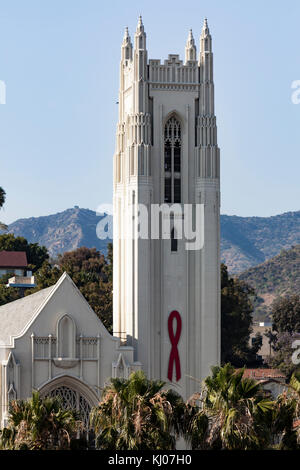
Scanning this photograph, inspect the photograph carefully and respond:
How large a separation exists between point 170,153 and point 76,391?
16.1m

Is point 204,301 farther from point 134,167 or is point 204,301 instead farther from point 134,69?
point 134,69

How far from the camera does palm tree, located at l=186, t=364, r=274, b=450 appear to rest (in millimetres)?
54531

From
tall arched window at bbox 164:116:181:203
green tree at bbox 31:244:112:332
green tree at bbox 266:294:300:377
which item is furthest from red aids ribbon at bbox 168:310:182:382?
green tree at bbox 266:294:300:377

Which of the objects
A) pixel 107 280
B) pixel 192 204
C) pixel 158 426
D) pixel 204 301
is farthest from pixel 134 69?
pixel 107 280

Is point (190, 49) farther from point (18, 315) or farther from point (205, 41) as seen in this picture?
point (18, 315)

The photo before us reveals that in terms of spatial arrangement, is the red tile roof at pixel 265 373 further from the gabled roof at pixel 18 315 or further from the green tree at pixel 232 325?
the gabled roof at pixel 18 315

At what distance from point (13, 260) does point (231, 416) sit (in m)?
96.8

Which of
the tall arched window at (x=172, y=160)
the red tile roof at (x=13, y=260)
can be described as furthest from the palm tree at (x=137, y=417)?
the red tile roof at (x=13, y=260)

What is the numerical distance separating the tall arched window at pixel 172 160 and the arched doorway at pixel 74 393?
43.0 feet

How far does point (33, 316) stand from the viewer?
7544 cm

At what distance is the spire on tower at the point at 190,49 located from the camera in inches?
3243

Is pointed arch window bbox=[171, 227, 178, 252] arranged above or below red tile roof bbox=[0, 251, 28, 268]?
below

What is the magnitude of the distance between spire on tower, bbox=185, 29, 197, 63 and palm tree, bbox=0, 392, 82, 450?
3322cm

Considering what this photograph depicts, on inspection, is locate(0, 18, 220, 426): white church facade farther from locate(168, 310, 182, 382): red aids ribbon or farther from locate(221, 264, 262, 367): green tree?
locate(221, 264, 262, 367): green tree
